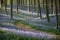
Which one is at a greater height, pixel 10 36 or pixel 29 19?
pixel 29 19

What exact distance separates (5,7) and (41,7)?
797 mm

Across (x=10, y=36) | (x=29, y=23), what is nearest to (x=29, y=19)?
(x=29, y=23)

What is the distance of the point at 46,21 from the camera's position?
3.32 meters

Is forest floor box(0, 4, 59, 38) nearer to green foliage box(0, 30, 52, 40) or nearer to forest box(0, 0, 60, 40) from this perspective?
forest box(0, 0, 60, 40)

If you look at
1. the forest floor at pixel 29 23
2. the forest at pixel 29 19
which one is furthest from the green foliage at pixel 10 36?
the forest floor at pixel 29 23

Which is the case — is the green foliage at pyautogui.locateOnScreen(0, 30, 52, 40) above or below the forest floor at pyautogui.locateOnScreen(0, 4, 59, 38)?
below

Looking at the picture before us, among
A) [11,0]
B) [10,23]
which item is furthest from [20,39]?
[11,0]

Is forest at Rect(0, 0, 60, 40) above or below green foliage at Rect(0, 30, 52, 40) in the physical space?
above

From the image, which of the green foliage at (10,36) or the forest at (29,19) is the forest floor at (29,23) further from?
the green foliage at (10,36)

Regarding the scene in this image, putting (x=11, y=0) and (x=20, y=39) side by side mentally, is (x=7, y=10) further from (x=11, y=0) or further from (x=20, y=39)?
(x=20, y=39)

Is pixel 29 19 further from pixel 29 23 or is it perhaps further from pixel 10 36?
pixel 10 36

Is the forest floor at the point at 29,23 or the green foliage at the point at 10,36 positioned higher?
the forest floor at the point at 29,23

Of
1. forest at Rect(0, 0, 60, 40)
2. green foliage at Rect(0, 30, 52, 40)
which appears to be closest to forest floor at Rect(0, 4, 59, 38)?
forest at Rect(0, 0, 60, 40)

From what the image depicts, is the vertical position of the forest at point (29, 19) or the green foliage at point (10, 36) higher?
the forest at point (29, 19)
